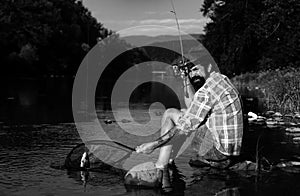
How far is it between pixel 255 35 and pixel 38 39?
47.7 metres

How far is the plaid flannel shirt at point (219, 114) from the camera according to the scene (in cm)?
764

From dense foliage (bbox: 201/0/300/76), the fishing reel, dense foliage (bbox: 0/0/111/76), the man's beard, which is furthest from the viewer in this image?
dense foliage (bbox: 0/0/111/76)

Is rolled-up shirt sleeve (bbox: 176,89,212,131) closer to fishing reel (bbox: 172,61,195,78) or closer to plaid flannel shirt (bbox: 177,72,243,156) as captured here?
plaid flannel shirt (bbox: 177,72,243,156)

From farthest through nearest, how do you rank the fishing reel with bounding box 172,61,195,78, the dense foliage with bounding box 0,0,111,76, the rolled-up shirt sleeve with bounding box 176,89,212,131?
the dense foliage with bounding box 0,0,111,76, the fishing reel with bounding box 172,61,195,78, the rolled-up shirt sleeve with bounding box 176,89,212,131

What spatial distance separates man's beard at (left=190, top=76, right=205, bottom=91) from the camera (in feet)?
27.7

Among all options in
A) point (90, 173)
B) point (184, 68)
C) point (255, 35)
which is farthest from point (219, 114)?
point (255, 35)

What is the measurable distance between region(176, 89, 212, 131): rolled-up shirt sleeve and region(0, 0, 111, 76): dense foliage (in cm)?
6690

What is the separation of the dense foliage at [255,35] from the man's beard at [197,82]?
33.8 m

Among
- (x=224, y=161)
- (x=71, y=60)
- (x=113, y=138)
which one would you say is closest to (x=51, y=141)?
(x=113, y=138)

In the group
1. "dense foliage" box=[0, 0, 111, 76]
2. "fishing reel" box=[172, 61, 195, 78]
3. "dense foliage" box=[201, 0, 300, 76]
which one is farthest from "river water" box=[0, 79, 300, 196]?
"dense foliage" box=[0, 0, 111, 76]

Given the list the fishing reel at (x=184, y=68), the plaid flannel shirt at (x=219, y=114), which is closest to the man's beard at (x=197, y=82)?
the fishing reel at (x=184, y=68)

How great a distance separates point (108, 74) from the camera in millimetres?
96500

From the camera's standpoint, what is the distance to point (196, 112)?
301 inches

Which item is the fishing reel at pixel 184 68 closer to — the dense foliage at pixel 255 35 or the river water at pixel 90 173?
the river water at pixel 90 173
